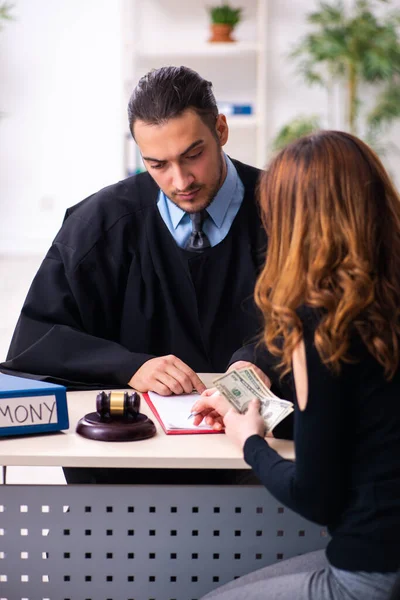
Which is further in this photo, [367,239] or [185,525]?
[185,525]

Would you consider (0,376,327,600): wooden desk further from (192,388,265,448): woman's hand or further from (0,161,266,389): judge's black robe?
(0,161,266,389): judge's black robe

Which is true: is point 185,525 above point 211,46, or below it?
below

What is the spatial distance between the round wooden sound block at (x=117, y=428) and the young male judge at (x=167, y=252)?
1.91 ft

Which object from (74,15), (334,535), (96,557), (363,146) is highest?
(74,15)

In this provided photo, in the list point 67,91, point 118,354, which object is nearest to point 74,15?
point 67,91

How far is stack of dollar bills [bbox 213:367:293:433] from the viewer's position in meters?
1.82

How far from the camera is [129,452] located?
170 centimetres

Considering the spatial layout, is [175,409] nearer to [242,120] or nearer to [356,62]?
[356,62]

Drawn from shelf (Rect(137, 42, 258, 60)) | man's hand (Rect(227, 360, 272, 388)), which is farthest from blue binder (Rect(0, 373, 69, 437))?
shelf (Rect(137, 42, 258, 60))

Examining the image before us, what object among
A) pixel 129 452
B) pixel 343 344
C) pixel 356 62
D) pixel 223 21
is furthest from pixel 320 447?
pixel 223 21

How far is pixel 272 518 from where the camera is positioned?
74.6 inches

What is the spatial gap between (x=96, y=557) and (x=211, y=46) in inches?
280

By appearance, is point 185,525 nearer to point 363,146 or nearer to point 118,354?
point 118,354

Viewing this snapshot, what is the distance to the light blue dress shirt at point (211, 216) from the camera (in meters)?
2.54
